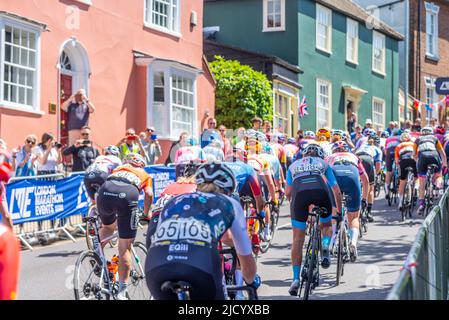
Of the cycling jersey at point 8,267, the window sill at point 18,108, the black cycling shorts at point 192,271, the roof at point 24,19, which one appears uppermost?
the roof at point 24,19

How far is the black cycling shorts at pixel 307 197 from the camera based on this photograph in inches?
362

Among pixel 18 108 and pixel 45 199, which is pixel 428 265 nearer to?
pixel 45 199

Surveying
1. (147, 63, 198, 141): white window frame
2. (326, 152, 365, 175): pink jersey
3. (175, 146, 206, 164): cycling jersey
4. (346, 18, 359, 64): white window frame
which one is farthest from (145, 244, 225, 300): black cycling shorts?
(346, 18, 359, 64): white window frame

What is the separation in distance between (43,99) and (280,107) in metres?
15.0

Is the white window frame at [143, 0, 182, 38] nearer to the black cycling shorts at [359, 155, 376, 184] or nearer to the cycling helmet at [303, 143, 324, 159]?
the black cycling shorts at [359, 155, 376, 184]

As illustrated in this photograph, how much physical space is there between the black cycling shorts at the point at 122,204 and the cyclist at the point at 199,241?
3134 mm

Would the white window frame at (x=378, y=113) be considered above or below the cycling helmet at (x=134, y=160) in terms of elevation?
above

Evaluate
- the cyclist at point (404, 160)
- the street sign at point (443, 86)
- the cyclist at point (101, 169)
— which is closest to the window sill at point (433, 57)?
the cyclist at point (404, 160)

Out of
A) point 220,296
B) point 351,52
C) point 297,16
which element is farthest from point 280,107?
point 220,296

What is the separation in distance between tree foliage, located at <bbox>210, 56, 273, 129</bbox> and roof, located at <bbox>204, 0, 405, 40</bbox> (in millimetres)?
7265

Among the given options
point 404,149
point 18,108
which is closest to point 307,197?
point 404,149

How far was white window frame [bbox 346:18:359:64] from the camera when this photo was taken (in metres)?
37.5

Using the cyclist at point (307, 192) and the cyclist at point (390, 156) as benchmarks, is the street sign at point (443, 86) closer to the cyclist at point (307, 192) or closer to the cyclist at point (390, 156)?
the cyclist at point (307, 192)

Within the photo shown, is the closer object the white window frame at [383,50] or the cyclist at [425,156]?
the cyclist at [425,156]
